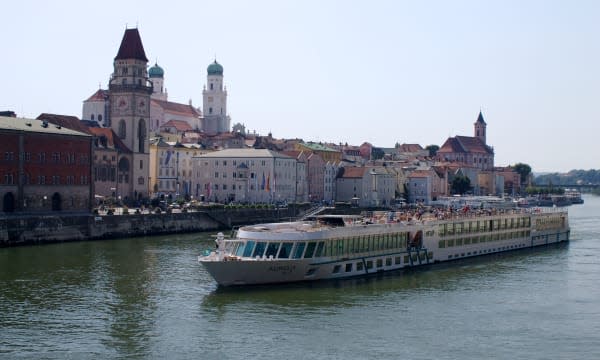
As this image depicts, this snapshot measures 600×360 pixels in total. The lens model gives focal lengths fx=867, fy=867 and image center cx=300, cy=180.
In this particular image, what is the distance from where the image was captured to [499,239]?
239ft

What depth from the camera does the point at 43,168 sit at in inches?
3187

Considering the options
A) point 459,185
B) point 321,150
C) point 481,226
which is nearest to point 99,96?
point 321,150

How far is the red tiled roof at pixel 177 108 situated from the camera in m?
174

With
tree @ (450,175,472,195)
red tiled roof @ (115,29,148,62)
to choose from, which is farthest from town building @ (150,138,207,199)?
tree @ (450,175,472,195)

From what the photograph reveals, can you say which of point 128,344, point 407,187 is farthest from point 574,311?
point 407,187

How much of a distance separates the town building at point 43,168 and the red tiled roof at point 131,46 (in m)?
27.6

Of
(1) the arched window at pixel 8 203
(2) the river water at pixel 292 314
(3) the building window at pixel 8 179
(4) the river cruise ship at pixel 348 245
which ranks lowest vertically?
(2) the river water at pixel 292 314

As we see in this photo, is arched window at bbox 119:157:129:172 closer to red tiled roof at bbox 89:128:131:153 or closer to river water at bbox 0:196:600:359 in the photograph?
red tiled roof at bbox 89:128:131:153

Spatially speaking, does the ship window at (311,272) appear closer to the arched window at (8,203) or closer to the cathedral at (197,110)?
the arched window at (8,203)

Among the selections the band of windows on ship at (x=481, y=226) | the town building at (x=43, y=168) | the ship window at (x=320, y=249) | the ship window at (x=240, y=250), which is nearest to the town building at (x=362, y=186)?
the town building at (x=43, y=168)

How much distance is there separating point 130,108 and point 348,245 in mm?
65196

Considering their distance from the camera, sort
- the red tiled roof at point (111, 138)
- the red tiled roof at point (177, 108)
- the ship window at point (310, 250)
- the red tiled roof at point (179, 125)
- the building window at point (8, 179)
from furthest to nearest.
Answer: the red tiled roof at point (177, 108)
the red tiled roof at point (179, 125)
the red tiled roof at point (111, 138)
the building window at point (8, 179)
the ship window at point (310, 250)

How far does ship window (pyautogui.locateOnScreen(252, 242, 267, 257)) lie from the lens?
47.7 metres

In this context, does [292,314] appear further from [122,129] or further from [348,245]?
[122,129]
